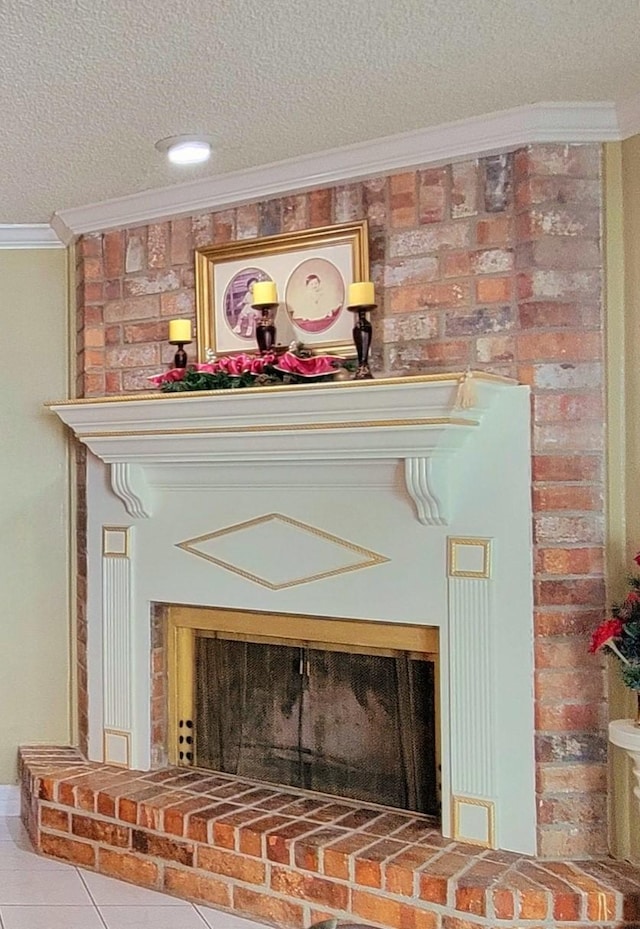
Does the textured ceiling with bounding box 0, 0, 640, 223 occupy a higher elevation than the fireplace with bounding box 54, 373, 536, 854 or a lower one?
higher

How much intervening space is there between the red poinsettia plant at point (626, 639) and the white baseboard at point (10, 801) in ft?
7.55

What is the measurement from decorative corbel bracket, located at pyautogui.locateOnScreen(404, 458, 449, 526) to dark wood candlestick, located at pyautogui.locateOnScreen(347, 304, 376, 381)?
0.32 metres

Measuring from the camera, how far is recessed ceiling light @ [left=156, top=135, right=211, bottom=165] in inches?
104

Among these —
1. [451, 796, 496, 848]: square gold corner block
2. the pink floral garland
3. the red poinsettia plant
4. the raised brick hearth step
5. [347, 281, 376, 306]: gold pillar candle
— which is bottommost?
the raised brick hearth step

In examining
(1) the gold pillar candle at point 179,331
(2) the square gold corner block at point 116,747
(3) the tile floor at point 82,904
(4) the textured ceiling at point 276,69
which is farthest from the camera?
(2) the square gold corner block at point 116,747

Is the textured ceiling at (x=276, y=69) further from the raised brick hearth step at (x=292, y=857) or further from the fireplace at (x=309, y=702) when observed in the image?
the raised brick hearth step at (x=292, y=857)

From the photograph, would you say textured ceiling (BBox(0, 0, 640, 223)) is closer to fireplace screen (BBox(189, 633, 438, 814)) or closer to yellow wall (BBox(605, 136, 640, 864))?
yellow wall (BBox(605, 136, 640, 864))

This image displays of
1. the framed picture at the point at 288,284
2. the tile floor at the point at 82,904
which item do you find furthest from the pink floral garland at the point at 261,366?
the tile floor at the point at 82,904

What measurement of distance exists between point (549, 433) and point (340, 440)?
22.6 inches

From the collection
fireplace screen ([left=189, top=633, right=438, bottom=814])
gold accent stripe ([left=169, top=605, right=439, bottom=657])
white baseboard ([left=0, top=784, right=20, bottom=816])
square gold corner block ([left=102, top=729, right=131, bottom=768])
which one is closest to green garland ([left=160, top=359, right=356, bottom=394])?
gold accent stripe ([left=169, top=605, right=439, bottom=657])

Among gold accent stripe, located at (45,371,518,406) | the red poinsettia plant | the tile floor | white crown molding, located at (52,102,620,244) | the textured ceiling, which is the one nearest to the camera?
the textured ceiling

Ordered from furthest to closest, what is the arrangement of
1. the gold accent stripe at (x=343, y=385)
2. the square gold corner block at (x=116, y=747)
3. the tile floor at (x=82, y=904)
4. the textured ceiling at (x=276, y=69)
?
1. the square gold corner block at (x=116, y=747)
2. the tile floor at (x=82, y=904)
3. the gold accent stripe at (x=343, y=385)
4. the textured ceiling at (x=276, y=69)

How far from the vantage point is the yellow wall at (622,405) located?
97.3 inches

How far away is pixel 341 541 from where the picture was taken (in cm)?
282
